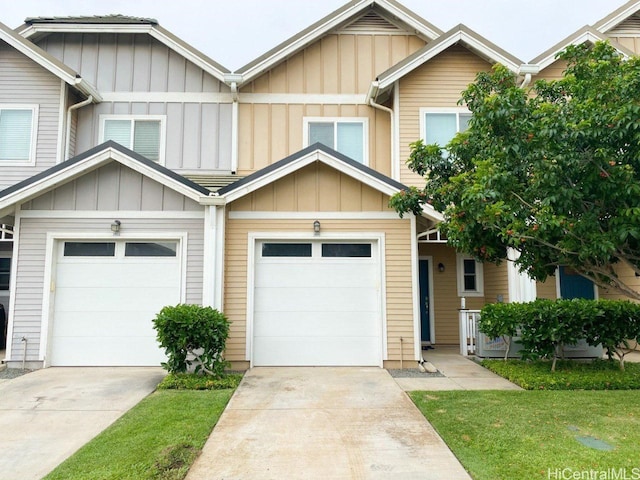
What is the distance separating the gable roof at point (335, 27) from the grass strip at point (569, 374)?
7898 millimetres

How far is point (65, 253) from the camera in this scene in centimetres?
830

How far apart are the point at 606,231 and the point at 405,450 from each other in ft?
11.3

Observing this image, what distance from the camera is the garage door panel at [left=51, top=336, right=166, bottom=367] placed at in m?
8.15

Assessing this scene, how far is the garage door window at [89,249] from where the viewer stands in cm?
831

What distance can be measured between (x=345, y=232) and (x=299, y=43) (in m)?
5.16

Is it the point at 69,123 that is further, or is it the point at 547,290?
the point at 547,290

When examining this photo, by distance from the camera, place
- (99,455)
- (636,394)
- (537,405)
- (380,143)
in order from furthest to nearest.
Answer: (380,143) → (636,394) → (537,405) → (99,455)

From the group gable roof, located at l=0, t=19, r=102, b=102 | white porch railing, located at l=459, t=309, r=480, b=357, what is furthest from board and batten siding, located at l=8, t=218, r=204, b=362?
white porch railing, located at l=459, t=309, r=480, b=357

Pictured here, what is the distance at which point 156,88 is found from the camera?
10766 mm

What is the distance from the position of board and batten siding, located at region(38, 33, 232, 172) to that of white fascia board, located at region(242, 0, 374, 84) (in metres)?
0.91

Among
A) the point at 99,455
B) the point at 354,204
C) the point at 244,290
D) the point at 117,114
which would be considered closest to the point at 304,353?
the point at 244,290

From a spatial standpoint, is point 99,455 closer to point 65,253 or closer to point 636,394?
point 65,253

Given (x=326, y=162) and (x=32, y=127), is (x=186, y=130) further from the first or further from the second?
(x=326, y=162)

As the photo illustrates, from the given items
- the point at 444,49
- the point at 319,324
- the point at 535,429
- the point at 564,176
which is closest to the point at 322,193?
the point at 319,324
